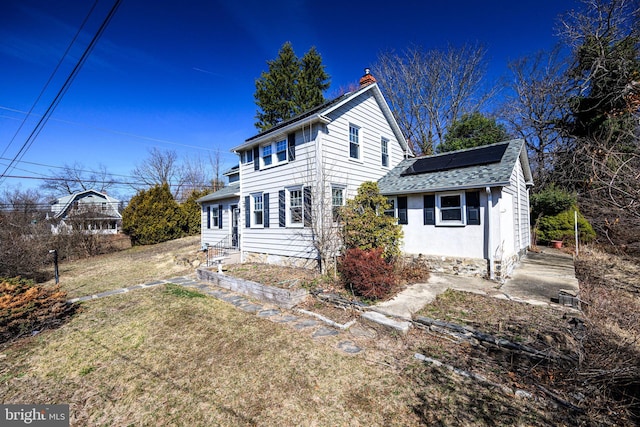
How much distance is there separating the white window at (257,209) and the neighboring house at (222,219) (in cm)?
190

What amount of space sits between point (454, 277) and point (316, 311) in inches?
199

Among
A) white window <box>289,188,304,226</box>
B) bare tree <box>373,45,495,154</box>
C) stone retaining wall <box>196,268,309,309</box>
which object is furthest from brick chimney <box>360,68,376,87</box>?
bare tree <box>373,45,495,154</box>

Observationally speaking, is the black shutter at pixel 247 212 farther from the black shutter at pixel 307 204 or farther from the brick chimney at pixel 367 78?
the brick chimney at pixel 367 78

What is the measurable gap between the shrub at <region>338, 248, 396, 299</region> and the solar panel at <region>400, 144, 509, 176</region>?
542cm

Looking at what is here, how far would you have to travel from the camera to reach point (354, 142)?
10781mm

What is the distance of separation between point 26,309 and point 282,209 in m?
7.31

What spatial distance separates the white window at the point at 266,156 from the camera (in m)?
11.1

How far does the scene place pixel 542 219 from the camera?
14.6 metres

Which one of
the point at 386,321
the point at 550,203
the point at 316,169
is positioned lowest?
the point at 386,321

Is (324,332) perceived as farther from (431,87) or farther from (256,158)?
(431,87)

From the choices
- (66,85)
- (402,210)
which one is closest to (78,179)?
(66,85)

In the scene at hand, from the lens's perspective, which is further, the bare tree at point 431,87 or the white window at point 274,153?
the bare tree at point 431,87

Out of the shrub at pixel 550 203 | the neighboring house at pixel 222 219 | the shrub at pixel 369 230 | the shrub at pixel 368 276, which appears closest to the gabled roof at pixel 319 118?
the shrub at pixel 369 230

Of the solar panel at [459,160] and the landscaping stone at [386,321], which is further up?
the solar panel at [459,160]
